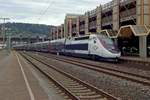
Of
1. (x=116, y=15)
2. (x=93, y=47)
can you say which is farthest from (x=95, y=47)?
(x=116, y=15)

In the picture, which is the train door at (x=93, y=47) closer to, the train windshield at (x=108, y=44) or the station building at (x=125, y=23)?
the train windshield at (x=108, y=44)

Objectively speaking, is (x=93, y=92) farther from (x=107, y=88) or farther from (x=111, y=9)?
(x=111, y=9)

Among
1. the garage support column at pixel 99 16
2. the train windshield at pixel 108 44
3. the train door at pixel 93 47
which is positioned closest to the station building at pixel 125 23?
the garage support column at pixel 99 16

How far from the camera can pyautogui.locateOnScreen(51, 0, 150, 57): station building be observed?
54.5 meters

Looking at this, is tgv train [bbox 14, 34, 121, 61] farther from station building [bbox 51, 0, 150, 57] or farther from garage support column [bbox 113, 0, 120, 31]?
garage support column [bbox 113, 0, 120, 31]

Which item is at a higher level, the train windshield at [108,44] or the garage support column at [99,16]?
the garage support column at [99,16]

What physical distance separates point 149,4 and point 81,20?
4989cm

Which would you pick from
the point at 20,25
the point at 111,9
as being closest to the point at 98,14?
the point at 111,9

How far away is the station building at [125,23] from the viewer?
54500 millimetres

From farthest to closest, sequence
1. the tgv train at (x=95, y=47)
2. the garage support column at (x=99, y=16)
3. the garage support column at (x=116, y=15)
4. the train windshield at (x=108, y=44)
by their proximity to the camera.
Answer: the garage support column at (x=99, y=16) < the garage support column at (x=116, y=15) < the train windshield at (x=108, y=44) < the tgv train at (x=95, y=47)

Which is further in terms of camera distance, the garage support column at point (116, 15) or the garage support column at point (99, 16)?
the garage support column at point (99, 16)

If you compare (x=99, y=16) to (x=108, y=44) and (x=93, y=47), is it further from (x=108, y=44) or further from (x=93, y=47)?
(x=108, y=44)

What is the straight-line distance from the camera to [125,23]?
73.9 meters

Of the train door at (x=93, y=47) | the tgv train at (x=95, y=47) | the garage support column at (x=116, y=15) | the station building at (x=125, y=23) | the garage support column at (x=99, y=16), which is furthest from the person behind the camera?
the garage support column at (x=99, y=16)
